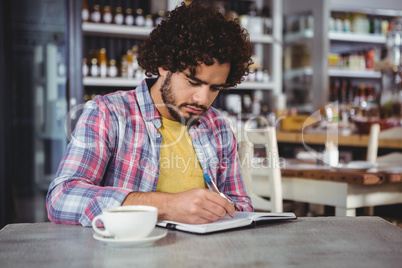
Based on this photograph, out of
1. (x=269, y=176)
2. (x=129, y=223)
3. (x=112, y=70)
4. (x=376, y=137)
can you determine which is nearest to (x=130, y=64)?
(x=112, y=70)

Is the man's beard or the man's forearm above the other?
the man's beard

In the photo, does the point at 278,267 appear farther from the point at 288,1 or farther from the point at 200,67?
the point at 288,1

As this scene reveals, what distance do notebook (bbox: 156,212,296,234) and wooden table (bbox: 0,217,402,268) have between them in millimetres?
13

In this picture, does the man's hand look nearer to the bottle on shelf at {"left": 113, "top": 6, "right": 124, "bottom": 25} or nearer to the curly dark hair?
the curly dark hair

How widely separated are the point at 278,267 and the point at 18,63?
296 centimetres

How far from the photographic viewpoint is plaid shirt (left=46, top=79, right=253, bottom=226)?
109 cm

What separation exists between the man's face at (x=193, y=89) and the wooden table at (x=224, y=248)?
1.55 ft

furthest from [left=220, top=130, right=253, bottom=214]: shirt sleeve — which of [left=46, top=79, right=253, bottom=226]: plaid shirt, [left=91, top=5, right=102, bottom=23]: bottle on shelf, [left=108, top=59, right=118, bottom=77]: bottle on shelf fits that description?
[left=91, top=5, right=102, bottom=23]: bottle on shelf

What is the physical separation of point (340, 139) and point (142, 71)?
1.67 m

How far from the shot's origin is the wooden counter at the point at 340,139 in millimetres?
2992

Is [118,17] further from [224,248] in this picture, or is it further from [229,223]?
[224,248]

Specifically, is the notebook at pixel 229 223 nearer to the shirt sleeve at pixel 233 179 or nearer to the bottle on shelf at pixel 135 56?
the shirt sleeve at pixel 233 179

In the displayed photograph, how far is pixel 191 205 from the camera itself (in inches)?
39.5

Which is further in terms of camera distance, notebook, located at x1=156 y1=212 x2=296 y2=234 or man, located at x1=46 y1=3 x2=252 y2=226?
man, located at x1=46 y1=3 x2=252 y2=226
